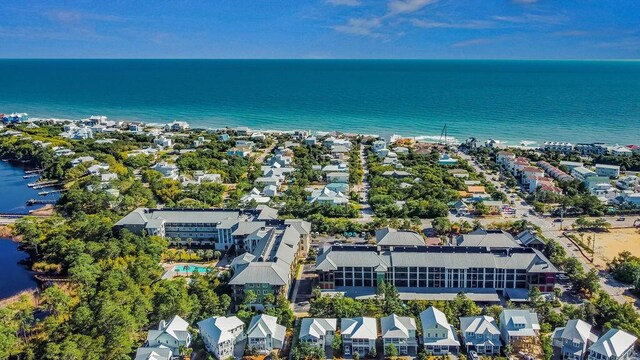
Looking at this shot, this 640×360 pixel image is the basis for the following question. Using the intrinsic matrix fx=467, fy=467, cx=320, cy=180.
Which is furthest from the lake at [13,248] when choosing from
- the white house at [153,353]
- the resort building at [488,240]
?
the resort building at [488,240]

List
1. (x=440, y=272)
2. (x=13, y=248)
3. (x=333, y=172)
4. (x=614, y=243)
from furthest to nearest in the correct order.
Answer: (x=333, y=172), (x=13, y=248), (x=614, y=243), (x=440, y=272)

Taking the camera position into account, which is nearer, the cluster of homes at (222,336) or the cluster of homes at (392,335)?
the cluster of homes at (392,335)

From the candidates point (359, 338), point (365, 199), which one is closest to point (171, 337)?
point (359, 338)

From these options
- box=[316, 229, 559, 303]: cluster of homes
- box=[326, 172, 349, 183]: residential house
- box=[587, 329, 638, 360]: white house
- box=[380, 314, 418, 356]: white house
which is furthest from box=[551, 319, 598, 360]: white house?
box=[326, 172, 349, 183]: residential house

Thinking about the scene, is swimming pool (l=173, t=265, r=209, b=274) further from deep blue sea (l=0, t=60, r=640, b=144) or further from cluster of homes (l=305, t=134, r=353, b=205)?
deep blue sea (l=0, t=60, r=640, b=144)

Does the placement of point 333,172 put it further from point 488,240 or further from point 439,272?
point 439,272

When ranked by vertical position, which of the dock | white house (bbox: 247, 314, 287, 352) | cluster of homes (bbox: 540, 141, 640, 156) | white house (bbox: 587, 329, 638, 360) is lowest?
white house (bbox: 247, 314, 287, 352)

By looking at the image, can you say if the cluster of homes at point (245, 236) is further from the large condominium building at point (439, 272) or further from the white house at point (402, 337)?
the white house at point (402, 337)
